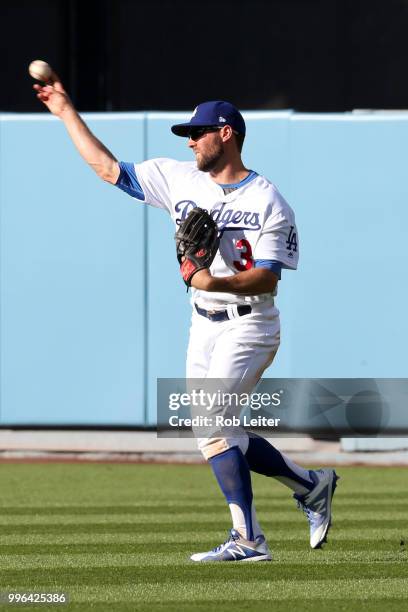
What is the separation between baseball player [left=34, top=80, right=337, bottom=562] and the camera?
6.63m

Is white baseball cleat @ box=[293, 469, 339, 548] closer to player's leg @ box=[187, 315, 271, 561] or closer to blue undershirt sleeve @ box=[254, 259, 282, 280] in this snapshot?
player's leg @ box=[187, 315, 271, 561]

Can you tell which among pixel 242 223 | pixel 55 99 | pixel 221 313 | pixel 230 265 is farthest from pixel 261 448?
pixel 55 99

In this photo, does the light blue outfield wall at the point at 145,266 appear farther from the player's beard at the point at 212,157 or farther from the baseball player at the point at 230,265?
the player's beard at the point at 212,157

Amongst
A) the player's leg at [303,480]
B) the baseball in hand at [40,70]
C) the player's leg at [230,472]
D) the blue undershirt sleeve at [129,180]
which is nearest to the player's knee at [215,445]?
the player's leg at [230,472]

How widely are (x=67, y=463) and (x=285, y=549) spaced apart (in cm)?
516

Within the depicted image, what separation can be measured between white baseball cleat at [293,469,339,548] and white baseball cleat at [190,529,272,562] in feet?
1.48

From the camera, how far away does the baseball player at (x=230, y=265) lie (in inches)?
261

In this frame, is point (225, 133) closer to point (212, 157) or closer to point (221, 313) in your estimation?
point (212, 157)

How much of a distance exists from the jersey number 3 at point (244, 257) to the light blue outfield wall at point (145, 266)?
5953 millimetres

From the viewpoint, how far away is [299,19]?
1700 cm

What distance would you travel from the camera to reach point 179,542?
768cm

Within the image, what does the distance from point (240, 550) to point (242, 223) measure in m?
1.41

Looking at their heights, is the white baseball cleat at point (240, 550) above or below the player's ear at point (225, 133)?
below

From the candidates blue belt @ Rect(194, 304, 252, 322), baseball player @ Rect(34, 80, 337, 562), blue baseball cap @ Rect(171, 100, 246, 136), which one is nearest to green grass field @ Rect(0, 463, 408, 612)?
baseball player @ Rect(34, 80, 337, 562)
